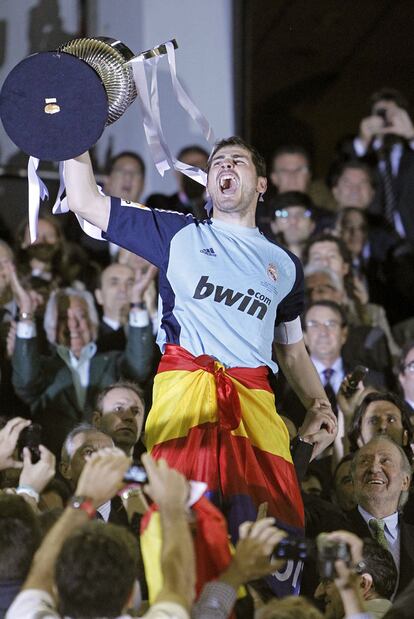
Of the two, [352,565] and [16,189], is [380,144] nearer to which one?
[16,189]

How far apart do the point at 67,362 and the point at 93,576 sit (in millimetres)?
3715

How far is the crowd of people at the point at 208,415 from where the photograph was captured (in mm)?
4242

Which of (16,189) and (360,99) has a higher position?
(360,99)

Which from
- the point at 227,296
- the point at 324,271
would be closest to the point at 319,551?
the point at 227,296

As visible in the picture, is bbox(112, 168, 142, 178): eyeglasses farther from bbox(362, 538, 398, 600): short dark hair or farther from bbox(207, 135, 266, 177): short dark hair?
bbox(362, 538, 398, 600): short dark hair

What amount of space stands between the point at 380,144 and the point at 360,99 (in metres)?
1.81

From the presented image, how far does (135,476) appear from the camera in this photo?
4.61 m

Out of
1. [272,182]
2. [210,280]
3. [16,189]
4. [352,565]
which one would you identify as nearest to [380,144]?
[272,182]

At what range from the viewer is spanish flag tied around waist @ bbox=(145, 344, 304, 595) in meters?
4.95

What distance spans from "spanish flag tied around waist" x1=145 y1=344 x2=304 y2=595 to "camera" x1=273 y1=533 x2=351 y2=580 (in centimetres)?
32

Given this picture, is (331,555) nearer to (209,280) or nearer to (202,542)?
(202,542)

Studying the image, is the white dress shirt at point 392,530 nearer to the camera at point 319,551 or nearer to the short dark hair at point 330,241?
the camera at point 319,551

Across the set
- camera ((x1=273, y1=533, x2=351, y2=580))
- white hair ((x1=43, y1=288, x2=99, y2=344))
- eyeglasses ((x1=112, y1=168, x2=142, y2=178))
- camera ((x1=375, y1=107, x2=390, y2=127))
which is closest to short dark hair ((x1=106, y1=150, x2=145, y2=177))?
eyeglasses ((x1=112, y1=168, x2=142, y2=178))

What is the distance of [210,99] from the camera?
33.7ft
